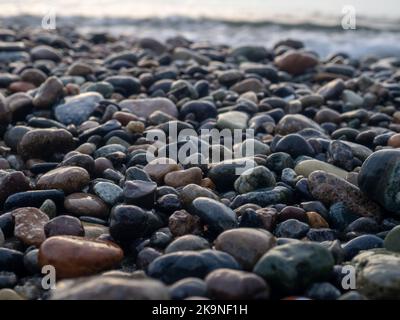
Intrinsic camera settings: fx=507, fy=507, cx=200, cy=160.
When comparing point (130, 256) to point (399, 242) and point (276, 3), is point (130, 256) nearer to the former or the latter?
point (399, 242)

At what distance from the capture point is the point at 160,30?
12.5 metres

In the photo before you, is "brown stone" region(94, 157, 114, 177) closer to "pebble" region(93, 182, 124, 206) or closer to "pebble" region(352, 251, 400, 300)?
"pebble" region(93, 182, 124, 206)

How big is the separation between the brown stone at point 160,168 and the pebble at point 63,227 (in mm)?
722

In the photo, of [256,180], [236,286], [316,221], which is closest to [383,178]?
[316,221]

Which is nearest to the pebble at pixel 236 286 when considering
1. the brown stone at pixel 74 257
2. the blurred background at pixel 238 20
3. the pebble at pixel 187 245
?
the pebble at pixel 187 245

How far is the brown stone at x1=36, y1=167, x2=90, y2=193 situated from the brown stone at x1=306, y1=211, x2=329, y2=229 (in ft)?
4.17

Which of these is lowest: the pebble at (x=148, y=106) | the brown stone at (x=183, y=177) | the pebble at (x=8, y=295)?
the pebble at (x=8, y=295)

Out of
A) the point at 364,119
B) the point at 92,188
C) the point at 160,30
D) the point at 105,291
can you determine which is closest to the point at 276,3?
the point at 160,30

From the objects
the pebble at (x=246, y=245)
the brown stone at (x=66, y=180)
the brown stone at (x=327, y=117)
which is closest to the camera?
the pebble at (x=246, y=245)

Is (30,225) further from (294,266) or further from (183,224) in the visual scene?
(294,266)

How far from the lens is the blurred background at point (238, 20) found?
36.4 feet

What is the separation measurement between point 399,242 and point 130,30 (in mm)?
10956

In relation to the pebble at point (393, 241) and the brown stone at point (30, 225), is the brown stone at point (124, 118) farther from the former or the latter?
the pebble at point (393, 241)
